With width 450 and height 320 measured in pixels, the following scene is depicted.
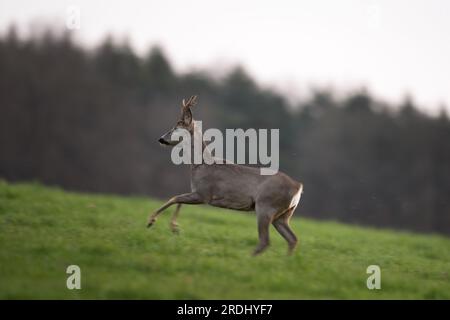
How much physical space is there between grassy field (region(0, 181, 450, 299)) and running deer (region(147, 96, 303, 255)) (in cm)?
51

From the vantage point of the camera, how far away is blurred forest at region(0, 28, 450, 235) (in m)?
50.8

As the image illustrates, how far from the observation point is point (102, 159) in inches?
2178

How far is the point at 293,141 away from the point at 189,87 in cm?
1249

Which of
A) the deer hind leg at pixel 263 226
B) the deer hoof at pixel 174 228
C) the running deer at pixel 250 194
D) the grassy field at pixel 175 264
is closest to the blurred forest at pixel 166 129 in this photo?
the grassy field at pixel 175 264

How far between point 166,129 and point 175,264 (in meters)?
50.7

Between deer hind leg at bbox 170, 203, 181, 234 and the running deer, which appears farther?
deer hind leg at bbox 170, 203, 181, 234

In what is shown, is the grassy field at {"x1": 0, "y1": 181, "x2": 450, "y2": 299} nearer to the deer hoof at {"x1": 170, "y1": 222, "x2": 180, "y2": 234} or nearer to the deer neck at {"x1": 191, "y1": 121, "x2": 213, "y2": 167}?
the deer hoof at {"x1": 170, "y1": 222, "x2": 180, "y2": 234}

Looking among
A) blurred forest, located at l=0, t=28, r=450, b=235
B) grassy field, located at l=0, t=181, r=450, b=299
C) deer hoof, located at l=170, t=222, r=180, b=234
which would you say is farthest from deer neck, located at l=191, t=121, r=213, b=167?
blurred forest, located at l=0, t=28, r=450, b=235

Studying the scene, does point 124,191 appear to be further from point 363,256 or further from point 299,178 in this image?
point 363,256

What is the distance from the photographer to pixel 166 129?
60375 mm

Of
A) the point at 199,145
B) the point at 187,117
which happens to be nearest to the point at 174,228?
the point at 199,145

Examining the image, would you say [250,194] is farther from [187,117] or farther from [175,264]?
[175,264]

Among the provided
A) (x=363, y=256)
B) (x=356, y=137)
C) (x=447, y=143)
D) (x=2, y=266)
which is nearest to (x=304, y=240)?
(x=363, y=256)

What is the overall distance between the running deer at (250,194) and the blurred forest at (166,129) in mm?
37125
